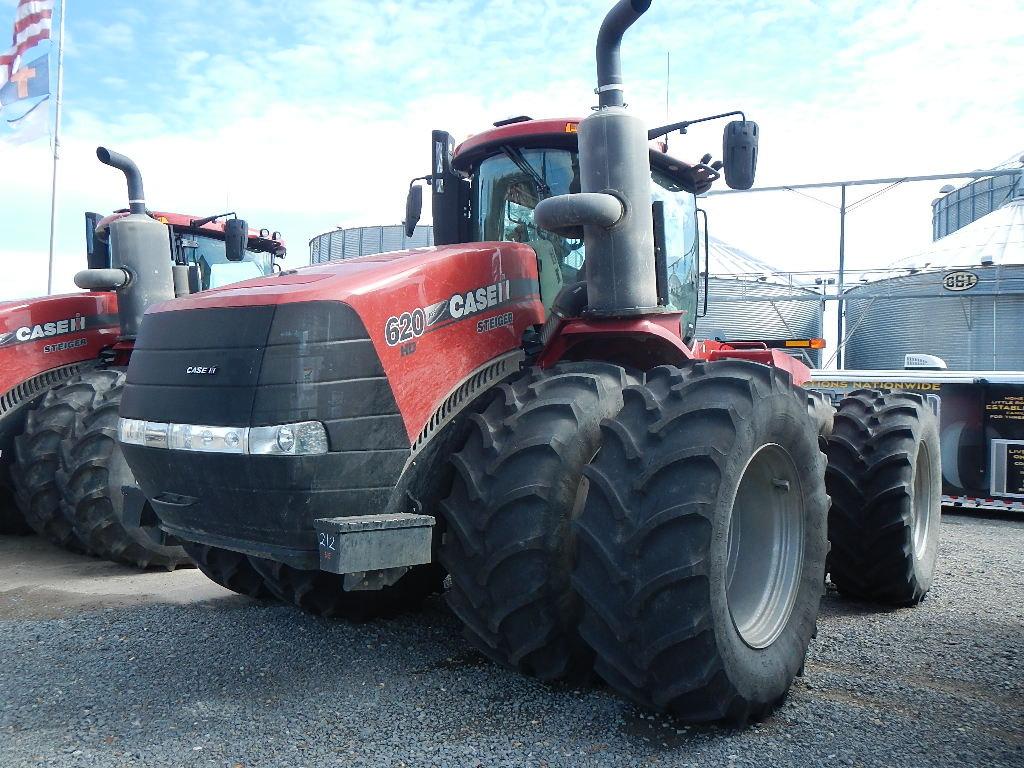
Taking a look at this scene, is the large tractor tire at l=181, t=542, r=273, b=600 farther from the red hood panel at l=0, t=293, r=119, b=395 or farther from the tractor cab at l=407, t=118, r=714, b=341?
the red hood panel at l=0, t=293, r=119, b=395

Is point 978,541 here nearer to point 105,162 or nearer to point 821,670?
point 821,670

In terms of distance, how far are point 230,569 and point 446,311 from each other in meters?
1.95

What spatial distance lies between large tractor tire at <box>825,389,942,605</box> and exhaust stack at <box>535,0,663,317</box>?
2.10m

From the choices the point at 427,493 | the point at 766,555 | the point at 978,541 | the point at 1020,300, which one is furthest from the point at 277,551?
the point at 1020,300

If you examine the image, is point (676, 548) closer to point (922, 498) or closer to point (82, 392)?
point (922, 498)

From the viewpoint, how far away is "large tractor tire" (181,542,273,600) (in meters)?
4.20

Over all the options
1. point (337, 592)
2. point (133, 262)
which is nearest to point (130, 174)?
point (133, 262)

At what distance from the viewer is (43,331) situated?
254 inches

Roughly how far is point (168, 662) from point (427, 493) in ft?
5.29

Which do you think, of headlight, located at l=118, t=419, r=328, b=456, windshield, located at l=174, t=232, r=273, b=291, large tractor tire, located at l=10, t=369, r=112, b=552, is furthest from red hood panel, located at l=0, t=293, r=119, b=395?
headlight, located at l=118, t=419, r=328, b=456

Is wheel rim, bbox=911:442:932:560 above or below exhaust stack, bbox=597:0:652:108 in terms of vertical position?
below

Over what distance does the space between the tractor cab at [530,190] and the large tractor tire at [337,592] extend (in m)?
1.59

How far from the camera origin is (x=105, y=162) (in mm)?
6180

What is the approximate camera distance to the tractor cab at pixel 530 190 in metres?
4.20
